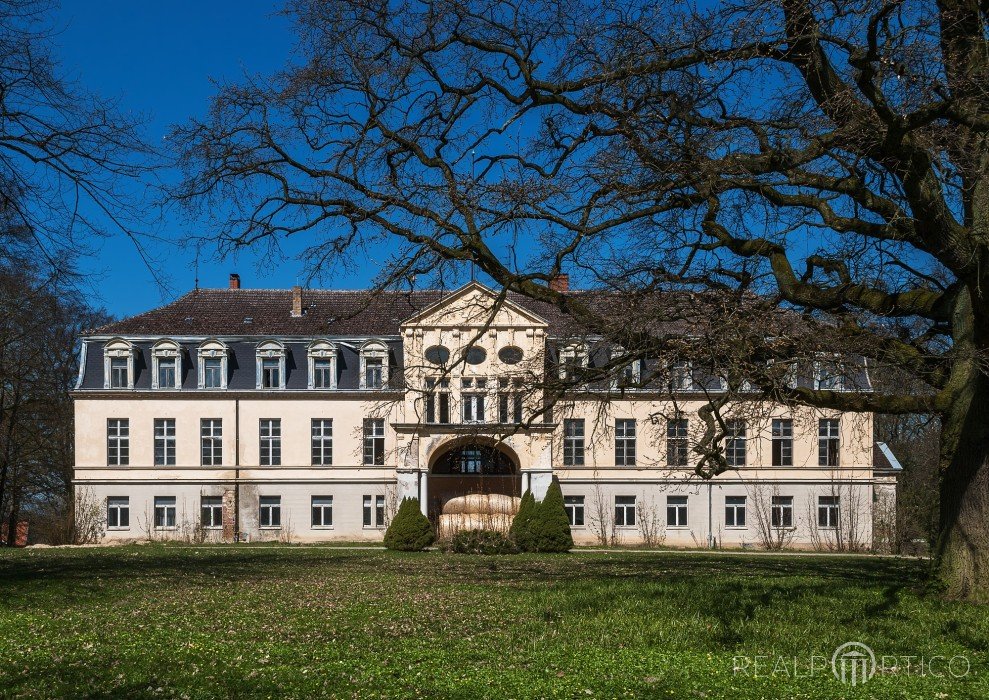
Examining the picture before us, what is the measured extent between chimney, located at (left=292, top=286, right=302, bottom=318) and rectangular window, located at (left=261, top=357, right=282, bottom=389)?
294cm

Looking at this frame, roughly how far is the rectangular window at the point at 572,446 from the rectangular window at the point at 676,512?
4.01 meters

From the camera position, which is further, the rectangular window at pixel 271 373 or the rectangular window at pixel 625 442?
the rectangular window at pixel 625 442

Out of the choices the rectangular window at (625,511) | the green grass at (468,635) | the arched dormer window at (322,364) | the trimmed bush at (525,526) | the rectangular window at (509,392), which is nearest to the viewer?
the green grass at (468,635)

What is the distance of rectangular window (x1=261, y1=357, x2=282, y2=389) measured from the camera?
4119 cm

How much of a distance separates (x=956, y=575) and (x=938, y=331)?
3744 mm

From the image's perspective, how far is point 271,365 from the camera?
41281mm

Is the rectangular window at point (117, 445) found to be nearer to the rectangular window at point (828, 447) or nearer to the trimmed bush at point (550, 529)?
the trimmed bush at point (550, 529)

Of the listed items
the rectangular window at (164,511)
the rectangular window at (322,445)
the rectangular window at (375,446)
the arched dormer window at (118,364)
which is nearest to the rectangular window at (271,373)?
the rectangular window at (322,445)

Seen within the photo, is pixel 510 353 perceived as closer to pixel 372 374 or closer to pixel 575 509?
pixel 372 374

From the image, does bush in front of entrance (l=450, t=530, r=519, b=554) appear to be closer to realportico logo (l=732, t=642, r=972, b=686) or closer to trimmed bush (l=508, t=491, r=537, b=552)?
trimmed bush (l=508, t=491, r=537, b=552)

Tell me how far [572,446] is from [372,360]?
9.29 metres

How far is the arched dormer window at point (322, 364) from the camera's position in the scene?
136 ft

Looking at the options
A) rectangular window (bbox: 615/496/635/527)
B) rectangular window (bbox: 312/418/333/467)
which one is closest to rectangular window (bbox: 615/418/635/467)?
rectangular window (bbox: 615/496/635/527)

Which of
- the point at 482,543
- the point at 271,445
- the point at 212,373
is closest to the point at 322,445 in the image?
the point at 271,445
